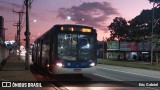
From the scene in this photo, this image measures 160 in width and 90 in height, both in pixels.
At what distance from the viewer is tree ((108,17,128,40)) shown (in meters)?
123

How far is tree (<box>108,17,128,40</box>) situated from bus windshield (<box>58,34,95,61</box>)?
100 meters

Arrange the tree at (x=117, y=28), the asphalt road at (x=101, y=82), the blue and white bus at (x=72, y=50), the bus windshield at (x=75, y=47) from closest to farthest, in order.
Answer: the asphalt road at (x=101, y=82) → the blue and white bus at (x=72, y=50) → the bus windshield at (x=75, y=47) → the tree at (x=117, y=28)

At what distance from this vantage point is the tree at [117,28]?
123 metres

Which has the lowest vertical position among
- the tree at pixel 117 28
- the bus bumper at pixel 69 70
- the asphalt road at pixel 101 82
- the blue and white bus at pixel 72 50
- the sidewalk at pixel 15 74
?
the asphalt road at pixel 101 82

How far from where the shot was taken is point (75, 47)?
22109 millimetres

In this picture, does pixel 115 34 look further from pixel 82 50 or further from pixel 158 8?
pixel 82 50

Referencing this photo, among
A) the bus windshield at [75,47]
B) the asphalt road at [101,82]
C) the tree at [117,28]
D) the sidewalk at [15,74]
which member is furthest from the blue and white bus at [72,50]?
the tree at [117,28]

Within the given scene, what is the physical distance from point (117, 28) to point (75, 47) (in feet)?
337

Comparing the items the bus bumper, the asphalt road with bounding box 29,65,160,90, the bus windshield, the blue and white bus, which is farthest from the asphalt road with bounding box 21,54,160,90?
the bus windshield

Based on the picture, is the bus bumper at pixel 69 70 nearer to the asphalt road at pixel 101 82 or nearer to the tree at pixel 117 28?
the asphalt road at pixel 101 82

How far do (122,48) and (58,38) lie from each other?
72.9m

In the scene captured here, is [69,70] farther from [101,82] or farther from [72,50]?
[101,82]

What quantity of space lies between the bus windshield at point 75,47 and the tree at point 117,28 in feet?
328

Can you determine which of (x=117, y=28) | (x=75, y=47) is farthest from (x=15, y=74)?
(x=117, y=28)
